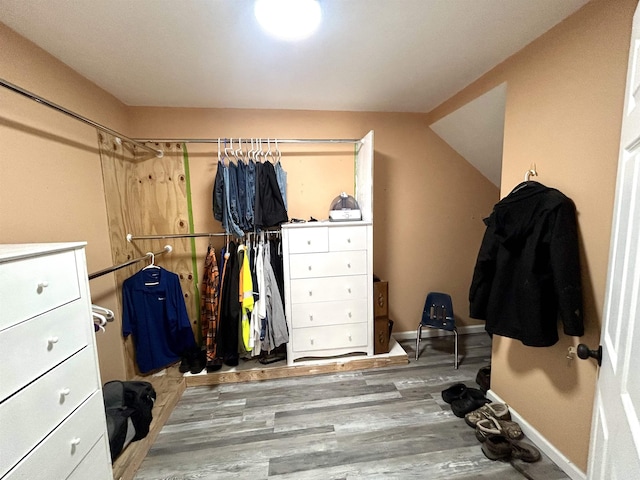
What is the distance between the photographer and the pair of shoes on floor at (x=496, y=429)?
1.61 metres

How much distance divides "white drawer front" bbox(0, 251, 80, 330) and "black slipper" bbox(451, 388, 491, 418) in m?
2.28

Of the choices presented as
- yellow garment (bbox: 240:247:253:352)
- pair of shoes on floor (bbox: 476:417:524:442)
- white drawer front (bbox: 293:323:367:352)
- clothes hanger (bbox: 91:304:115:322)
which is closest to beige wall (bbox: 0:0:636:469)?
pair of shoes on floor (bbox: 476:417:524:442)

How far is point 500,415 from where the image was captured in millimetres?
1723

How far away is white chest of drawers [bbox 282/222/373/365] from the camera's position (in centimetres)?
223

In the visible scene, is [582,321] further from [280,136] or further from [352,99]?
[280,136]

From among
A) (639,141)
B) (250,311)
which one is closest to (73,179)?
(250,311)

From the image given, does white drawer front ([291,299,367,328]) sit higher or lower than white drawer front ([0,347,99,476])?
lower

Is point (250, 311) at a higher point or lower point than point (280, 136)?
lower

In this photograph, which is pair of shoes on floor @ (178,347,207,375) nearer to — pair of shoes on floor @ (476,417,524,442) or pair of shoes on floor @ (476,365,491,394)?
pair of shoes on floor @ (476,417,524,442)

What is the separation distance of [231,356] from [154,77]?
2.21 metres

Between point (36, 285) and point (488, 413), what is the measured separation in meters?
2.44

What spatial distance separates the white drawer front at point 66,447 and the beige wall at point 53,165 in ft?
2.76

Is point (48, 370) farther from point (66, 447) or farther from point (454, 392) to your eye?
point (454, 392)

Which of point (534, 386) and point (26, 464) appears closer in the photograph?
point (26, 464)
